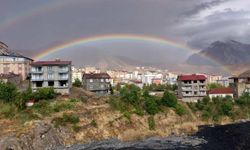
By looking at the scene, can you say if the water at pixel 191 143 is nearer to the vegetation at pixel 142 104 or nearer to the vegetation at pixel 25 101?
the vegetation at pixel 142 104

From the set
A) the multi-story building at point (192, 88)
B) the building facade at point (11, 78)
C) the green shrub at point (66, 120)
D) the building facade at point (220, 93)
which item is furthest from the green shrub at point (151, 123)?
the building facade at point (220, 93)

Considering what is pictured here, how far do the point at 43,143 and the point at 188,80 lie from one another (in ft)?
190

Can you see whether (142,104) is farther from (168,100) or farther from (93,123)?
(93,123)

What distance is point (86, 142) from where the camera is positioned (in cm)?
6419

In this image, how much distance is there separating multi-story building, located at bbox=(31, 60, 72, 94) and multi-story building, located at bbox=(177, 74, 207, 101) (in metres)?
33.9

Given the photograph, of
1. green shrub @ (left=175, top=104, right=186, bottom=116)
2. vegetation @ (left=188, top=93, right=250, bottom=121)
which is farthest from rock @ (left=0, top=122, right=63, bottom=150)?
vegetation @ (left=188, top=93, right=250, bottom=121)

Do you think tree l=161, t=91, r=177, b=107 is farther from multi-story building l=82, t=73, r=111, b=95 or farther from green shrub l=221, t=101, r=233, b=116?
multi-story building l=82, t=73, r=111, b=95

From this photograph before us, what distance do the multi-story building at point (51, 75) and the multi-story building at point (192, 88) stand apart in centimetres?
3387

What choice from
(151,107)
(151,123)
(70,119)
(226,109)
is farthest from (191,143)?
(226,109)

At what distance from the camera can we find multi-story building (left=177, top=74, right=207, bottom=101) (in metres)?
104

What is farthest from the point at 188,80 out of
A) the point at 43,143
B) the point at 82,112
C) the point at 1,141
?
the point at 1,141

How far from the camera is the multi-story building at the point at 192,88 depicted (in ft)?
340

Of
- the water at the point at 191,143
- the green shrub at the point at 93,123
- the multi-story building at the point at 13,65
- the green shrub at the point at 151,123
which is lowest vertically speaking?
the water at the point at 191,143

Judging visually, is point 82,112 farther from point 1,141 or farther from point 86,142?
point 1,141
